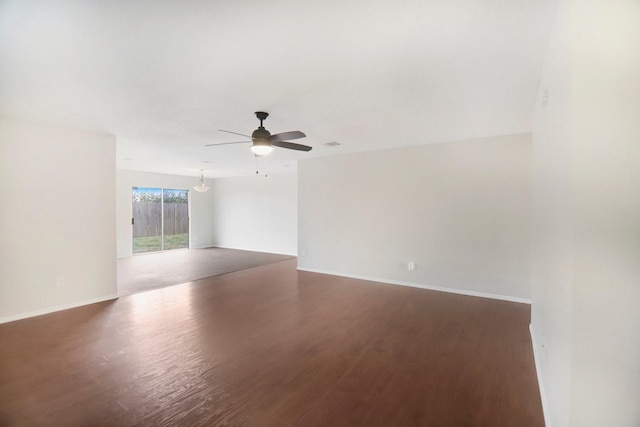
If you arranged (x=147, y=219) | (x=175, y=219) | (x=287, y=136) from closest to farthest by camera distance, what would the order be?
1. (x=287, y=136)
2. (x=147, y=219)
3. (x=175, y=219)

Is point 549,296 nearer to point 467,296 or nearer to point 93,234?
point 467,296

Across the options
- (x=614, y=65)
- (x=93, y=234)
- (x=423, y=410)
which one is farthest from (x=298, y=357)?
(x=93, y=234)

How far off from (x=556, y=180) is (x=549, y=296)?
0.78 m

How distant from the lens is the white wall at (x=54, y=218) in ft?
11.4

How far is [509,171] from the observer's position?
421 centimetres

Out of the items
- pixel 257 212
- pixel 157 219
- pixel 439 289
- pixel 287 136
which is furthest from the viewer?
pixel 257 212

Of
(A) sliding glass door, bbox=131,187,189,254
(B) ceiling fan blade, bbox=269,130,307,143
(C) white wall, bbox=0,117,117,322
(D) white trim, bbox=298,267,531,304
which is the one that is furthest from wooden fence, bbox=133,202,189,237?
(B) ceiling fan blade, bbox=269,130,307,143

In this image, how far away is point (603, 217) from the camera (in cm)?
116

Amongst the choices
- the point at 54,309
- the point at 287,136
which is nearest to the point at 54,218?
the point at 54,309

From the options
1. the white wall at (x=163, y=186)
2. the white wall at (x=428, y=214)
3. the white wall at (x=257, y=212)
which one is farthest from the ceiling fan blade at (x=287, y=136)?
the white wall at (x=163, y=186)

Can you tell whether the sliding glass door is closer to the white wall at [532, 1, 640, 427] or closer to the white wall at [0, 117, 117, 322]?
the white wall at [0, 117, 117, 322]

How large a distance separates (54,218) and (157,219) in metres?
5.45

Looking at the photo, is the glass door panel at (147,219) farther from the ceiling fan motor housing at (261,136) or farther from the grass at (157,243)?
the ceiling fan motor housing at (261,136)

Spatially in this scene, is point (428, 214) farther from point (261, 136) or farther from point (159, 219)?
point (159, 219)
